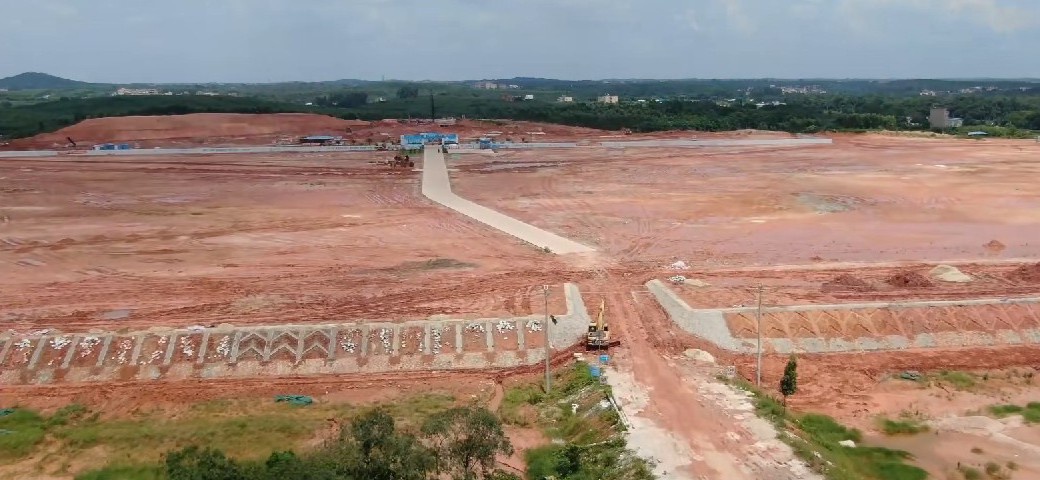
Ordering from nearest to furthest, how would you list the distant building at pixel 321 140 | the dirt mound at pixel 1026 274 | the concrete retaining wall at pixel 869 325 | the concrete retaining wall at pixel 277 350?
the concrete retaining wall at pixel 277 350, the concrete retaining wall at pixel 869 325, the dirt mound at pixel 1026 274, the distant building at pixel 321 140

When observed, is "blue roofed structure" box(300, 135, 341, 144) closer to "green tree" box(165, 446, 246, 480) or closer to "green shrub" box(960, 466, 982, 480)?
"green tree" box(165, 446, 246, 480)

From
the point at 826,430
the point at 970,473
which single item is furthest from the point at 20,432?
the point at 970,473

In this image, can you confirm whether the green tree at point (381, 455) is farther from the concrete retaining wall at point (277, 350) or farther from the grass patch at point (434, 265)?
the grass patch at point (434, 265)

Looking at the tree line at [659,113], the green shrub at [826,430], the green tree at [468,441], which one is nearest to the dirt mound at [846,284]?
the green shrub at [826,430]

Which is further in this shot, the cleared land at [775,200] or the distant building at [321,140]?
the distant building at [321,140]

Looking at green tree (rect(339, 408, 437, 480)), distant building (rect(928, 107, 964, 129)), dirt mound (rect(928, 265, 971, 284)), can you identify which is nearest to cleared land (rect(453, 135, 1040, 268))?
dirt mound (rect(928, 265, 971, 284))

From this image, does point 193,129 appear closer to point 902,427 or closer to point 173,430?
point 173,430

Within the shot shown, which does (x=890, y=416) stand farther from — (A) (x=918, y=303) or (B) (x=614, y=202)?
(B) (x=614, y=202)

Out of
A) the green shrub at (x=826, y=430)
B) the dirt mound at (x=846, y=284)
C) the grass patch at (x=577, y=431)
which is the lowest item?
the green shrub at (x=826, y=430)
